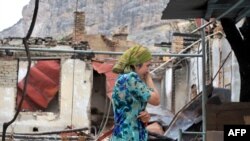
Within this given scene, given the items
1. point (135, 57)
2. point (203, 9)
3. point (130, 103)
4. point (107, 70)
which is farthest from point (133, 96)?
point (107, 70)

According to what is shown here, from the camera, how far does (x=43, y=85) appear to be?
18094 millimetres

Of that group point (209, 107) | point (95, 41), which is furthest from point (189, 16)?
point (95, 41)

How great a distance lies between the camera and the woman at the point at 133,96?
4.21 m

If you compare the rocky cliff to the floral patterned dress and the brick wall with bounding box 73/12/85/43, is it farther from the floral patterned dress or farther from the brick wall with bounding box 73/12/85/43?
the floral patterned dress

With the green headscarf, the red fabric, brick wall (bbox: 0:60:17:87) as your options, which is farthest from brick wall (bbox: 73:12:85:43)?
the green headscarf

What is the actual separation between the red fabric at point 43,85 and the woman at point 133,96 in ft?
45.4

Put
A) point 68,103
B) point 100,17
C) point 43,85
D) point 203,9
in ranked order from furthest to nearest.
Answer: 1. point 100,17
2. point 43,85
3. point 68,103
4. point 203,9

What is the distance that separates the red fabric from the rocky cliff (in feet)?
204

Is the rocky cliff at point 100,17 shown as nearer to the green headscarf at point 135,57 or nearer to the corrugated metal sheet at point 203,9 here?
the corrugated metal sheet at point 203,9

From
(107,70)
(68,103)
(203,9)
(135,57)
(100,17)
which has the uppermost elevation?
(100,17)

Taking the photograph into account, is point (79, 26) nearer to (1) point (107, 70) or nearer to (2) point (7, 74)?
(1) point (107, 70)

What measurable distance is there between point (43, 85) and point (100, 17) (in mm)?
79309

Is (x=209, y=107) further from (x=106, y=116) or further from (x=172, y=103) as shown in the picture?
(x=172, y=103)

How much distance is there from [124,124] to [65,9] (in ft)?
328
